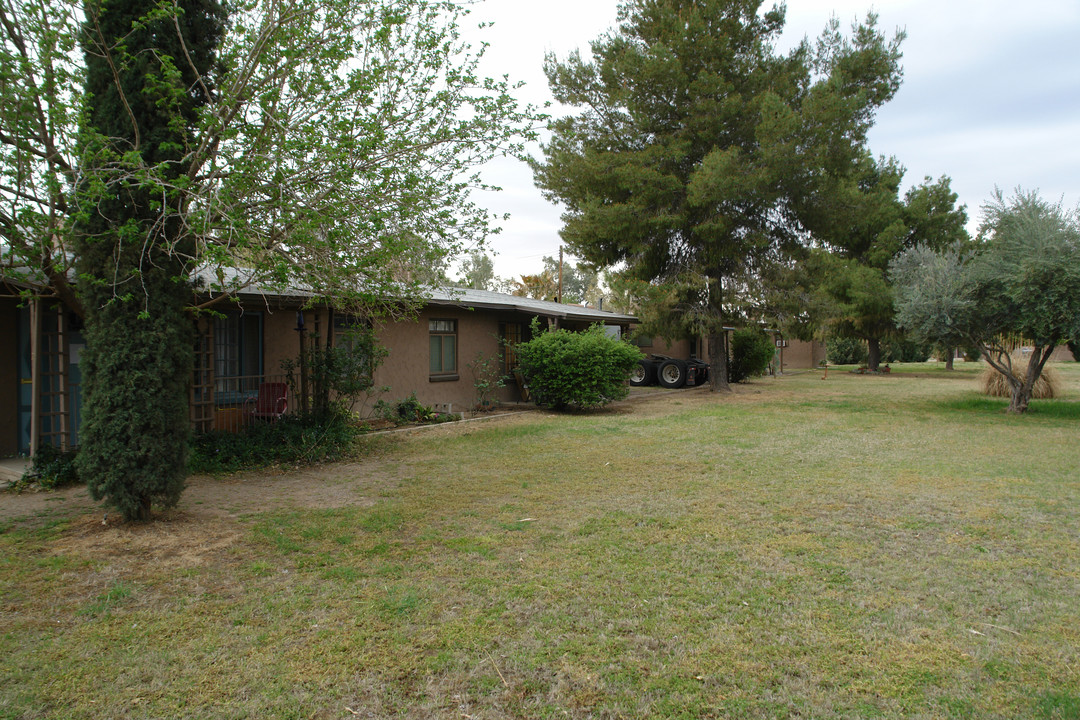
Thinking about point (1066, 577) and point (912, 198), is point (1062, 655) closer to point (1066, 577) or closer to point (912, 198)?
point (1066, 577)

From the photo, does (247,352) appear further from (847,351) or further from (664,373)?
(847,351)

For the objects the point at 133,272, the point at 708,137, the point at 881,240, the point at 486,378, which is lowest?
the point at 486,378

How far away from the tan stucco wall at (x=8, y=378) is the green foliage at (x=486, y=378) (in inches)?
307

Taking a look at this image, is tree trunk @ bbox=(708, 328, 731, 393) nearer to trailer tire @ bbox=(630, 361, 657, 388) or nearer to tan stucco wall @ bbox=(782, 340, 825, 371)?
trailer tire @ bbox=(630, 361, 657, 388)

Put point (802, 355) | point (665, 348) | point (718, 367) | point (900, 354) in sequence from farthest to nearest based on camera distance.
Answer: point (900, 354) < point (802, 355) < point (665, 348) < point (718, 367)

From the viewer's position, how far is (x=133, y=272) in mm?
4777

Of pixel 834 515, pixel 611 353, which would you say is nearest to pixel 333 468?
pixel 834 515

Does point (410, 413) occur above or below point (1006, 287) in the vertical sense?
below

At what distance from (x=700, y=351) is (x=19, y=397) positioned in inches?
881

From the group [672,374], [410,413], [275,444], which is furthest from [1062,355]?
[275,444]

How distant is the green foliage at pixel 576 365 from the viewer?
13500 mm

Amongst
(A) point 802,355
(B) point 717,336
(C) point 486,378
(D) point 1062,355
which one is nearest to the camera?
(C) point 486,378

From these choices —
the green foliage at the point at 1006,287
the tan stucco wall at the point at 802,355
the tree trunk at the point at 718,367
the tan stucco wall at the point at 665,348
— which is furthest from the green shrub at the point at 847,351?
the green foliage at the point at 1006,287

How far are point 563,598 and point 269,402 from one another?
23.2 feet
